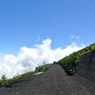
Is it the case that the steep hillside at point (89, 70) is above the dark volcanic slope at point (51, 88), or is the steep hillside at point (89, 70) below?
above

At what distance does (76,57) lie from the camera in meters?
18.7

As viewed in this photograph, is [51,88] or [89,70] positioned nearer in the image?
[51,88]

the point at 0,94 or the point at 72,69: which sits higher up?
the point at 72,69

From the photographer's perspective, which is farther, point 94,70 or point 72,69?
point 72,69

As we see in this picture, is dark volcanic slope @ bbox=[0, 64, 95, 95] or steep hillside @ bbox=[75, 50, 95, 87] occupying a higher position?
steep hillside @ bbox=[75, 50, 95, 87]

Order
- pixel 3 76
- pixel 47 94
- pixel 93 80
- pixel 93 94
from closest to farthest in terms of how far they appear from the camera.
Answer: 1. pixel 93 94
2. pixel 47 94
3. pixel 93 80
4. pixel 3 76

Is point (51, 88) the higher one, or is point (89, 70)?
A: point (89, 70)

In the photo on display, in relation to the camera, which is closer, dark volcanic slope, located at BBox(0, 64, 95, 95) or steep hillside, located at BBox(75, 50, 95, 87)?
dark volcanic slope, located at BBox(0, 64, 95, 95)

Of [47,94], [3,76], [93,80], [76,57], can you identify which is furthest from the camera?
[3,76]

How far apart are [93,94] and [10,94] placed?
17.4 feet

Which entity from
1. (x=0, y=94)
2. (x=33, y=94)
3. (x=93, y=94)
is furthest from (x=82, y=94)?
(x=0, y=94)

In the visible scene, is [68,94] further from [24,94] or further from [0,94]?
[0,94]

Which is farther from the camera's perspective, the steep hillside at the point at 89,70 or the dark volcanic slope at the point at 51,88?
the steep hillside at the point at 89,70

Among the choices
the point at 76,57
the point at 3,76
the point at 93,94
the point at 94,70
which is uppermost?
the point at 3,76
